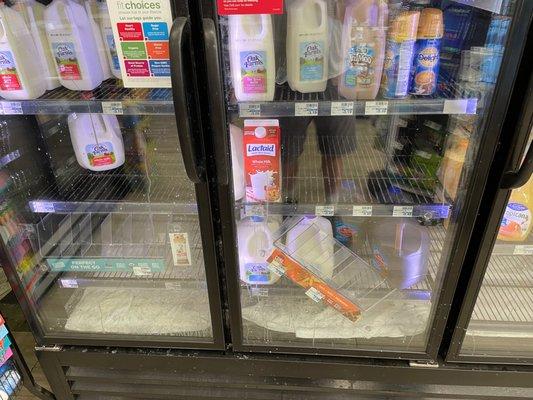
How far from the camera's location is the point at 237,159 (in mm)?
1524

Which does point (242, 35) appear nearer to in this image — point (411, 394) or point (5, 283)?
point (411, 394)

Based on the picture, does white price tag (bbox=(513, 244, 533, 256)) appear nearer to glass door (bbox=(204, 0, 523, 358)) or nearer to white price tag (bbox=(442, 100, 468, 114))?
glass door (bbox=(204, 0, 523, 358))

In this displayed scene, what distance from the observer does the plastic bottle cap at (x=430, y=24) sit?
4.23 ft

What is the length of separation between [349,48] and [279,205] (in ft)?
1.79

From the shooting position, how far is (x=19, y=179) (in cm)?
163

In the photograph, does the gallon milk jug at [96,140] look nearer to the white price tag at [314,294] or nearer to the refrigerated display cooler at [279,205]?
the refrigerated display cooler at [279,205]

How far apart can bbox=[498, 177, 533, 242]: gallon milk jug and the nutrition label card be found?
1.27 m

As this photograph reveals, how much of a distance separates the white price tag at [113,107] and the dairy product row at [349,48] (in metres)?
0.35

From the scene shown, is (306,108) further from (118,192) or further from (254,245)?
(118,192)

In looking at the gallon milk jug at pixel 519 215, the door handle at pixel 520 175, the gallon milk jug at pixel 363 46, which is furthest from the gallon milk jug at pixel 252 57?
the gallon milk jug at pixel 519 215

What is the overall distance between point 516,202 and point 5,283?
2.43 metres

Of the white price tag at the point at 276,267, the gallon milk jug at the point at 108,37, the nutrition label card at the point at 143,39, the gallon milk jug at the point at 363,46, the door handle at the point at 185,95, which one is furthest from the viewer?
the white price tag at the point at 276,267

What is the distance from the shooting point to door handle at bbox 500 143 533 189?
1145 millimetres

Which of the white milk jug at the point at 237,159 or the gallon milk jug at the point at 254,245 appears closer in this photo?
the white milk jug at the point at 237,159
